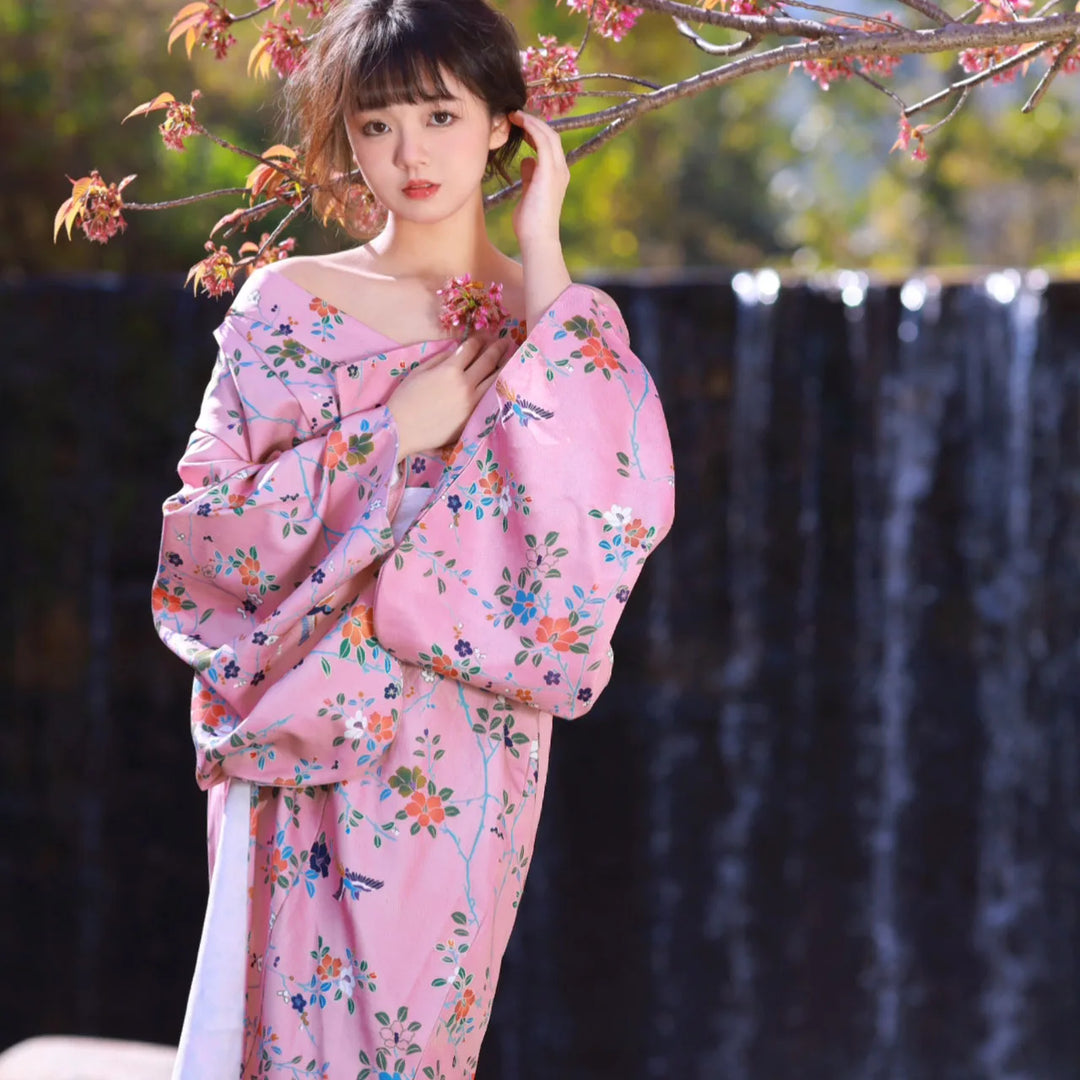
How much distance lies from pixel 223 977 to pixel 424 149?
2.84 feet

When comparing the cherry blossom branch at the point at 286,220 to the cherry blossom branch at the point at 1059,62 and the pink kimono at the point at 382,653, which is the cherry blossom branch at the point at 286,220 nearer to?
the pink kimono at the point at 382,653

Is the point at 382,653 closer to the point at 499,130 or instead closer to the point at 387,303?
the point at 387,303

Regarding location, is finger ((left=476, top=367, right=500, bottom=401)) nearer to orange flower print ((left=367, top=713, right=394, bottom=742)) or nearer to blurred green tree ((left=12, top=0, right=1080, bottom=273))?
orange flower print ((left=367, top=713, right=394, bottom=742))

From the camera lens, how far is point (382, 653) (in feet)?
5.09

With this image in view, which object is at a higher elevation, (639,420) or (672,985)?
(639,420)

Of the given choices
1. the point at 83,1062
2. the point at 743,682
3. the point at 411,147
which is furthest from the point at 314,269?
the point at 743,682

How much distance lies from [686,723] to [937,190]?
9.18 metres

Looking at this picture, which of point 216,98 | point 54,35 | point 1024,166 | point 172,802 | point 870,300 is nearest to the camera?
point 870,300

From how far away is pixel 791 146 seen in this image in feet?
48.7

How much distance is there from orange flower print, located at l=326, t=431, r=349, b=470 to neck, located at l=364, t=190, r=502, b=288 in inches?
8.2

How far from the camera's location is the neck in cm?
166

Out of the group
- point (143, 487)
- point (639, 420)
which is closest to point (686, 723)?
point (143, 487)

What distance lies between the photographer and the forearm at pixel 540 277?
157 centimetres

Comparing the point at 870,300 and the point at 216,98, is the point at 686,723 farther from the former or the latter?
the point at 216,98
